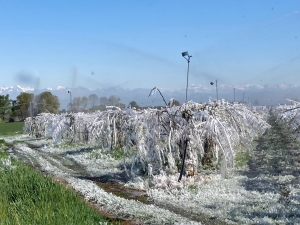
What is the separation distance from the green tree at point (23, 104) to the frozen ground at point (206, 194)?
87034mm

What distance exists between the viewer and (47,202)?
29.9 feet

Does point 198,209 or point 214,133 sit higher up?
point 214,133

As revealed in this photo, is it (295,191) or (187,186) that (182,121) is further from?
(295,191)

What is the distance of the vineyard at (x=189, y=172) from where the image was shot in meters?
10.9

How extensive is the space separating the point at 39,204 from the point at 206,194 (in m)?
5.86

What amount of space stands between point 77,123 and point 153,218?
26885 mm

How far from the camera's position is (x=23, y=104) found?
4072 inches

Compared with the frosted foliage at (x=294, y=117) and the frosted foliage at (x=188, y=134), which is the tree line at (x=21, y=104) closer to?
the frosted foliage at (x=294, y=117)

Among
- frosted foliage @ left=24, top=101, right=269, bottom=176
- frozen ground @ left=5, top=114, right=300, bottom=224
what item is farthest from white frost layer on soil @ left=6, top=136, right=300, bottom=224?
frosted foliage @ left=24, top=101, right=269, bottom=176

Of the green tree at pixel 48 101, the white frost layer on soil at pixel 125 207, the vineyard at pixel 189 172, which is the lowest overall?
the white frost layer on soil at pixel 125 207

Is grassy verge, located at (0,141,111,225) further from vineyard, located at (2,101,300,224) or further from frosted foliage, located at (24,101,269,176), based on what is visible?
frosted foliage, located at (24,101,269,176)

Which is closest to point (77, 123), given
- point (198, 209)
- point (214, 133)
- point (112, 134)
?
Result: point (112, 134)

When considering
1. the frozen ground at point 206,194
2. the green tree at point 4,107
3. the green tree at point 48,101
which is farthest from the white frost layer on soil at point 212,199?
the green tree at point 4,107

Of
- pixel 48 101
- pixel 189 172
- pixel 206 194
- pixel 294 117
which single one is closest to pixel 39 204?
pixel 206 194
